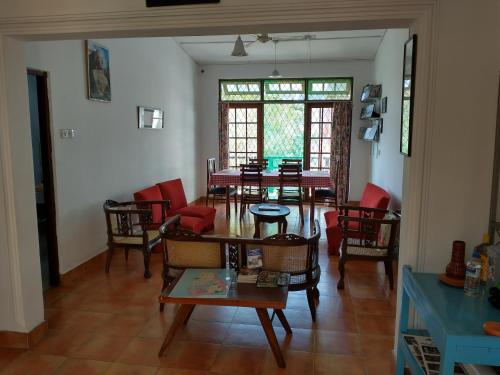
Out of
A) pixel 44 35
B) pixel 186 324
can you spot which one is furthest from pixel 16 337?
pixel 44 35

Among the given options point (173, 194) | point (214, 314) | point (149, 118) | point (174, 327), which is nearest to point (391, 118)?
point (173, 194)

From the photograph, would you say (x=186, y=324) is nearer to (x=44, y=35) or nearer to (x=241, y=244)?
(x=241, y=244)

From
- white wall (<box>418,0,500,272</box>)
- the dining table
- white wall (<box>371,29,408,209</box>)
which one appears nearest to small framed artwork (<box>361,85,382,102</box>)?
white wall (<box>371,29,408,209</box>)

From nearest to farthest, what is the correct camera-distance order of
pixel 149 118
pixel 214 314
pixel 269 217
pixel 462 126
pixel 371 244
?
pixel 462 126 → pixel 214 314 → pixel 371 244 → pixel 269 217 → pixel 149 118

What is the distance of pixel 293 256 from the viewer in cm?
277

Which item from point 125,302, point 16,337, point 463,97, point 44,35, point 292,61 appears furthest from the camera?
point 292,61

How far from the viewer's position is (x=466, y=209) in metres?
2.10

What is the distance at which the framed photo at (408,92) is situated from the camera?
2.09 meters

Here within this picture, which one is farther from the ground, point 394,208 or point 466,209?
point 466,209

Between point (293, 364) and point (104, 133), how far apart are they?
3435 mm

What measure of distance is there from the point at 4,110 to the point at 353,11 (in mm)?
2205

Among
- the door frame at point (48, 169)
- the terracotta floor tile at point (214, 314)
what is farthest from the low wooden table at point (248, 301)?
the door frame at point (48, 169)

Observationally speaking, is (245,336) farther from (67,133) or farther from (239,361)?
(67,133)

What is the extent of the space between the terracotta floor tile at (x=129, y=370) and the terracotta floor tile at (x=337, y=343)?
3.64 feet
